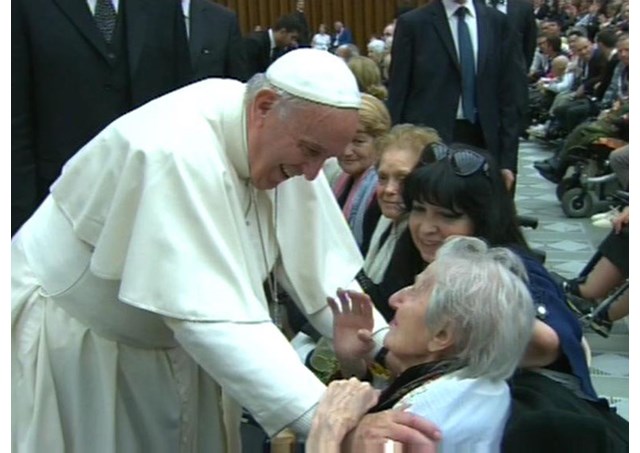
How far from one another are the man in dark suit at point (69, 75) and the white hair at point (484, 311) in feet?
4.88

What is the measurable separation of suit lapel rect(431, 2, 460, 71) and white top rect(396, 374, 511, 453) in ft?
10.2

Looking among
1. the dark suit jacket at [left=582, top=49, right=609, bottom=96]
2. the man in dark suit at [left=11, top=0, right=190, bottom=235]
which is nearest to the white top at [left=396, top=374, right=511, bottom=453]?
the man in dark suit at [left=11, top=0, right=190, bottom=235]

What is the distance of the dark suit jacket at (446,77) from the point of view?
454 cm

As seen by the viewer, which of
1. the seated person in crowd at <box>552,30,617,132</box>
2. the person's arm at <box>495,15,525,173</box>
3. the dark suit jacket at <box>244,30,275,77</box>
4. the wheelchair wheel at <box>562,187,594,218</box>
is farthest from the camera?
the seated person in crowd at <box>552,30,617,132</box>

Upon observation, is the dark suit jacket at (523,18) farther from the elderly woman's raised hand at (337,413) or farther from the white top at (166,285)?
the elderly woman's raised hand at (337,413)

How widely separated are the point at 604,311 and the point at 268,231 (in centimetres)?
294

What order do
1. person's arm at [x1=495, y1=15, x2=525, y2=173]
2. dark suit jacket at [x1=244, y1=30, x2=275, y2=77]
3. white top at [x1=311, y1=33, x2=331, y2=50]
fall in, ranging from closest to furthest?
person's arm at [x1=495, y1=15, x2=525, y2=173], dark suit jacket at [x1=244, y1=30, x2=275, y2=77], white top at [x1=311, y1=33, x2=331, y2=50]

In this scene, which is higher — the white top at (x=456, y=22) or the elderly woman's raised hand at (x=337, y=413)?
the white top at (x=456, y=22)

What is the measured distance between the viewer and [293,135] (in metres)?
1.68

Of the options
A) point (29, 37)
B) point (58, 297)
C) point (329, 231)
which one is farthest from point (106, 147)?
point (29, 37)

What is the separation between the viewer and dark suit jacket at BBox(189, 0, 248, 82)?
3.62 meters

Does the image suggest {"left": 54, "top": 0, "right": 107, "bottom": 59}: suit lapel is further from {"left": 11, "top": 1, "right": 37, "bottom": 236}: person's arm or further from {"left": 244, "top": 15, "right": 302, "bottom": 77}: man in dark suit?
{"left": 244, "top": 15, "right": 302, "bottom": 77}: man in dark suit

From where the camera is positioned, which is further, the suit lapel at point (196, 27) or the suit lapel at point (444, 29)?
the suit lapel at point (444, 29)

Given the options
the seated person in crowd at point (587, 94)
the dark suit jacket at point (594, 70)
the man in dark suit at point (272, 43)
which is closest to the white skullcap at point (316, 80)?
the man in dark suit at point (272, 43)
